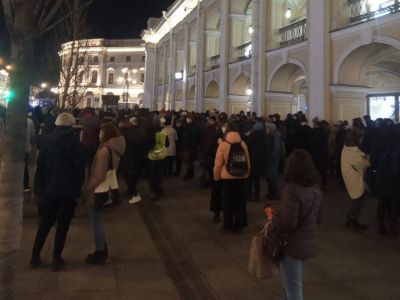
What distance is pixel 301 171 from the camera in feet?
11.7

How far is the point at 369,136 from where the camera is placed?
10.5 m

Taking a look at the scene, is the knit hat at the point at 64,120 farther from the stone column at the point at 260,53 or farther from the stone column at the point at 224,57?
the stone column at the point at 224,57

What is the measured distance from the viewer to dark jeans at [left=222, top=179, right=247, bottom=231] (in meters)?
7.03

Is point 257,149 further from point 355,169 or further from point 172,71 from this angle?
point 172,71

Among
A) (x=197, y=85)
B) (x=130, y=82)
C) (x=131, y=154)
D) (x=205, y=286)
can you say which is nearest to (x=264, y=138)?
(x=131, y=154)

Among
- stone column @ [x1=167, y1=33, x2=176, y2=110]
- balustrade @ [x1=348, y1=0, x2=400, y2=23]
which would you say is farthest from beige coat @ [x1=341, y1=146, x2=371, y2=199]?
stone column @ [x1=167, y1=33, x2=176, y2=110]

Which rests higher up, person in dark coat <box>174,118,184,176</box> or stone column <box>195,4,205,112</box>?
stone column <box>195,4,205,112</box>

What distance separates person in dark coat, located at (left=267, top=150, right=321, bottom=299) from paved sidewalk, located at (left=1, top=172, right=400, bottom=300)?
4.06 feet

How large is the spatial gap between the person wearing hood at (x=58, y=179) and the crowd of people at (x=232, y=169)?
1 cm

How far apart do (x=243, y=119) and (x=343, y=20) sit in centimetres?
578

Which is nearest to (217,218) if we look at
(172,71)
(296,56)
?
(296,56)

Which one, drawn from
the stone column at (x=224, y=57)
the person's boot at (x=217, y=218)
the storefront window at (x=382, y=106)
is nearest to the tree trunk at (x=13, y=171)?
the person's boot at (x=217, y=218)

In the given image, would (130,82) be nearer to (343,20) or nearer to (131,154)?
(343,20)

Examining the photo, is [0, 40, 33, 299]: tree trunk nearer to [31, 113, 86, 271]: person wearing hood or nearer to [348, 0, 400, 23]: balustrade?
[31, 113, 86, 271]: person wearing hood
